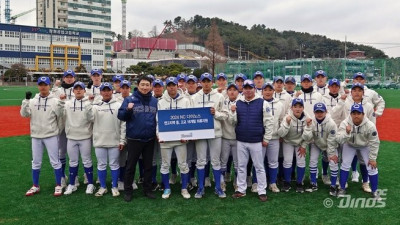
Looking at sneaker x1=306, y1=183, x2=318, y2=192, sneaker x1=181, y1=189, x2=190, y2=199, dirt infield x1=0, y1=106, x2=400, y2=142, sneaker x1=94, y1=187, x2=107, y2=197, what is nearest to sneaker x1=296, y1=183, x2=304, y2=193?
sneaker x1=306, y1=183, x2=318, y2=192

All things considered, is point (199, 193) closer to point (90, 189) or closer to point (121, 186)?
point (121, 186)

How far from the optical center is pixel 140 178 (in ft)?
24.3

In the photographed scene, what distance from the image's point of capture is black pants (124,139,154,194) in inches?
244

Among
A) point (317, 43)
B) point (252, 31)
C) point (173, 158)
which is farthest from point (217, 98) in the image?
point (252, 31)

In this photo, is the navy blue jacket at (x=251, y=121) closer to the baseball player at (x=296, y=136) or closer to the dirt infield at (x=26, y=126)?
the baseball player at (x=296, y=136)

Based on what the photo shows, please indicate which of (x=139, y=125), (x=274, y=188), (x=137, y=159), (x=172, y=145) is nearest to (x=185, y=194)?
(x=172, y=145)

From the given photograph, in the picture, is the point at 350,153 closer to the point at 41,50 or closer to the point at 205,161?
the point at 205,161

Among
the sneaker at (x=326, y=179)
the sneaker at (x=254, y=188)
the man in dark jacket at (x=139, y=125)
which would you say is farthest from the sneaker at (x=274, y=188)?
the man in dark jacket at (x=139, y=125)

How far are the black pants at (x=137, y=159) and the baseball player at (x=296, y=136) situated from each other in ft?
7.73

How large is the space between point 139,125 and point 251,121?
1.91 meters

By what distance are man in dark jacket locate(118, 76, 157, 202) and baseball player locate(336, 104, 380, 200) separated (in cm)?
326

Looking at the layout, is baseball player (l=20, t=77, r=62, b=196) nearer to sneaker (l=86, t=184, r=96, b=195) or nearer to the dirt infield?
sneaker (l=86, t=184, r=96, b=195)

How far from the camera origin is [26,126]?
49.6 feet

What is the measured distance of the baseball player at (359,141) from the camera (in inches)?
233
